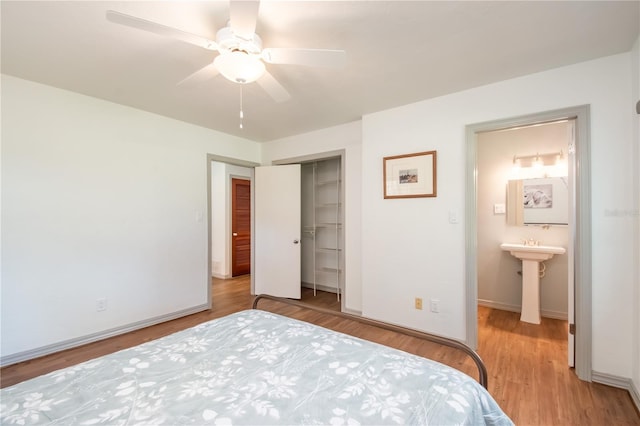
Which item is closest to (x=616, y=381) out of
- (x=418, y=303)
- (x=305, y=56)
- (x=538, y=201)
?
(x=418, y=303)

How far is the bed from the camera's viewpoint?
0.90 meters

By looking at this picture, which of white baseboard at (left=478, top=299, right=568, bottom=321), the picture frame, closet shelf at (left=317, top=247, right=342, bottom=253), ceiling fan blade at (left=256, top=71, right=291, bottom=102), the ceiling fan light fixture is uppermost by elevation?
ceiling fan blade at (left=256, top=71, right=291, bottom=102)

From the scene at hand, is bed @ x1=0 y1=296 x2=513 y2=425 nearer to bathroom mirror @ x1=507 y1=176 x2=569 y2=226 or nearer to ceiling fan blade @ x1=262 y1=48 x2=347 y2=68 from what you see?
ceiling fan blade @ x1=262 y1=48 x2=347 y2=68

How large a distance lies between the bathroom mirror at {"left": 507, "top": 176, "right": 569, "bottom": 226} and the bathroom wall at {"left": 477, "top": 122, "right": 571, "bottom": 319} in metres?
0.08

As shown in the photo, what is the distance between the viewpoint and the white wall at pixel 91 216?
7.52 feet

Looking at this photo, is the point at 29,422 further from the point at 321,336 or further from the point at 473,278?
the point at 473,278

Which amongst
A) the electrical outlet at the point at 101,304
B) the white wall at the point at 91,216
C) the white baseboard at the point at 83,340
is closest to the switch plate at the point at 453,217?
the white wall at the point at 91,216

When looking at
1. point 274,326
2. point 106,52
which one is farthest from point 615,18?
point 106,52

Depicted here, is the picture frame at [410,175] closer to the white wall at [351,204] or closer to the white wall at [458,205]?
the white wall at [458,205]

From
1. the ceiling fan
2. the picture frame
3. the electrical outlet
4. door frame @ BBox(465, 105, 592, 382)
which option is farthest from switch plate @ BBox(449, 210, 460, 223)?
the electrical outlet

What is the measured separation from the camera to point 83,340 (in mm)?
2613

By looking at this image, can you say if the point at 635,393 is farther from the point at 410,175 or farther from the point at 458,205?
the point at 410,175

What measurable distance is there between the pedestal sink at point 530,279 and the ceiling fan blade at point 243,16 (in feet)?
11.3

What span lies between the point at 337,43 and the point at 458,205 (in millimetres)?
1766
